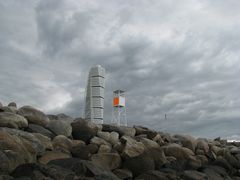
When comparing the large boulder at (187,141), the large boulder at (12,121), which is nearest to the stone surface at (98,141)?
the large boulder at (12,121)

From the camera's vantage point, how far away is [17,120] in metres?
11.8

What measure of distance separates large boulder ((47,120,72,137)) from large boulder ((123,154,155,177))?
2192 millimetres

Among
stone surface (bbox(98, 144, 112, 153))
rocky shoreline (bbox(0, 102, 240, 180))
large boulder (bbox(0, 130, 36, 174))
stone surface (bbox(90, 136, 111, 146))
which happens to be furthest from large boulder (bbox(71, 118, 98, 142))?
large boulder (bbox(0, 130, 36, 174))

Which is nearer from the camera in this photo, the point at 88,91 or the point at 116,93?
the point at 88,91

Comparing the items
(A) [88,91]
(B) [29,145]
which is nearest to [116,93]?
(A) [88,91]

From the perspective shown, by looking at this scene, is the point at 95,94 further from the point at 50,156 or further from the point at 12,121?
the point at 50,156

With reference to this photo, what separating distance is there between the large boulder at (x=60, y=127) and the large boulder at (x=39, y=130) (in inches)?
11.4

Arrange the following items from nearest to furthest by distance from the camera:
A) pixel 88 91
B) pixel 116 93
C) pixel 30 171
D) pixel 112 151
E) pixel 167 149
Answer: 1. pixel 30 171
2. pixel 112 151
3. pixel 167 149
4. pixel 88 91
5. pixel 116 93

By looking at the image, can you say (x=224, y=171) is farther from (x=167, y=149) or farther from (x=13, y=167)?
(x=13, y=167)

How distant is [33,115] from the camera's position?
13.1m

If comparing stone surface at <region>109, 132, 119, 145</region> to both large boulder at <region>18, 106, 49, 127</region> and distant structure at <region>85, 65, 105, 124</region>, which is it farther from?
distant structure at <region>85, 65, 105, 124</region>

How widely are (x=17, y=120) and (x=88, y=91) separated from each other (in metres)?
26.0

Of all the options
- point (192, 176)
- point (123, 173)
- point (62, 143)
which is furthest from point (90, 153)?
point (192, 176)

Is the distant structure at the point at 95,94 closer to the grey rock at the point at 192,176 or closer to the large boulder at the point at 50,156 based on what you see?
the grey rock at the point at 192,176
